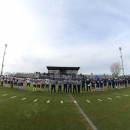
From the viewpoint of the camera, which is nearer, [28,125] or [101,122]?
[28,125]

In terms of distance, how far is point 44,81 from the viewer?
12.1 meters

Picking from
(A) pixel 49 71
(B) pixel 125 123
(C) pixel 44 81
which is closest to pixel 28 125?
(B) pixel 125 123

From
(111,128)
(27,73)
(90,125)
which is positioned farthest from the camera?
(27,73)

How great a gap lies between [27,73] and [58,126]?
160 ft

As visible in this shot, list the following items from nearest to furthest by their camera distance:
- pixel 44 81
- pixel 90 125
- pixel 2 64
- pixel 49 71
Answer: pixel 90 125 → pixel 44 81 → pixel 2 64 → pixel 49 71

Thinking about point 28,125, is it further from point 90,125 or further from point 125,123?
point 125,123

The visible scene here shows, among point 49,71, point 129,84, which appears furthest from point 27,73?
point 129,84

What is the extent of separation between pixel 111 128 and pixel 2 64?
32995mm

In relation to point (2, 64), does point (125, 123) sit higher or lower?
lower

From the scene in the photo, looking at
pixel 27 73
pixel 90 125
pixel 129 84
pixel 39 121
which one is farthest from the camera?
pixel 27 73

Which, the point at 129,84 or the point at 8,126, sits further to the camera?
the point at 129,84

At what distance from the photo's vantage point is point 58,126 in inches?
116

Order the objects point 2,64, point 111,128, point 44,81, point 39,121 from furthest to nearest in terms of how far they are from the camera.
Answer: point 2,64
point 44,81
point 39,121
point 111,128

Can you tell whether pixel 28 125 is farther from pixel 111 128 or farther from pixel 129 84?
pixel 129 84
